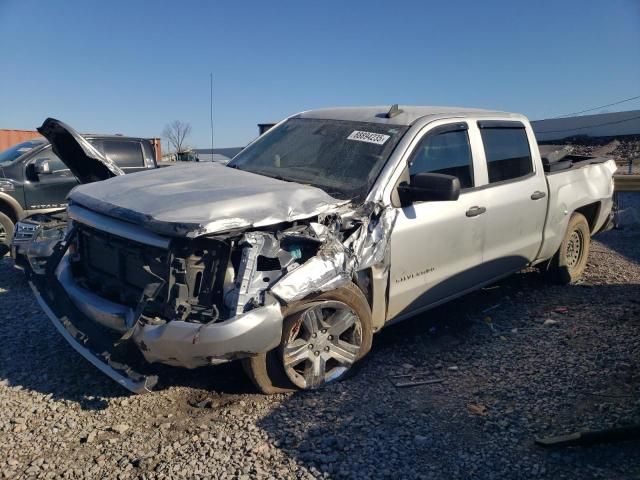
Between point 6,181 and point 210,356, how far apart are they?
19.9ft

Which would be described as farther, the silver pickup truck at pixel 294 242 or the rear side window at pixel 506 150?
the rear side window at pixel 506 150

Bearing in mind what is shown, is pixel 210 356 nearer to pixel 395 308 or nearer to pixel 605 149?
pixel 395 308

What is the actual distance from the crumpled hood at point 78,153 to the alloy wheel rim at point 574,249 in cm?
487

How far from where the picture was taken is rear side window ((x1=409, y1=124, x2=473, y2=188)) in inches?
167

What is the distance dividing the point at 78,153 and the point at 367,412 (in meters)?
3.47

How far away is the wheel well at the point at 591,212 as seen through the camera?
6.44 meters

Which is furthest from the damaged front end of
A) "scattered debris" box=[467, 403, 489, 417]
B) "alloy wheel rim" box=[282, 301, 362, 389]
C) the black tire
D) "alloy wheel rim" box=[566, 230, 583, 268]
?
the black tire

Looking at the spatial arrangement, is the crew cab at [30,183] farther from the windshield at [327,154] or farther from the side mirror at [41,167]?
the windshield at [327,154]

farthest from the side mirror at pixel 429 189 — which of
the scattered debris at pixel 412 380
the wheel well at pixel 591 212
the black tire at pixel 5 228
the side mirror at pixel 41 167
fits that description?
the black tire at pixel 5 228

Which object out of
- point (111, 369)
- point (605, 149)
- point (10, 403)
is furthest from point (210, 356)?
point (605, 149)

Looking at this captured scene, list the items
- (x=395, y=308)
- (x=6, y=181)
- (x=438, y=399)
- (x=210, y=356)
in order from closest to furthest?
(x=210, y=356)
(x=438, y=399)
(x=395, y=308)
(x=6, y=181)

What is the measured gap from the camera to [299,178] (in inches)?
168

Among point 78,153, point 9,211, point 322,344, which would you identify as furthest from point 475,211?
point 9,211

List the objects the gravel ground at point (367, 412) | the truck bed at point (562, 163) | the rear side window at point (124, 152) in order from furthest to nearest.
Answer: the rear side window at point (124, 152) < the truck bed at point (562, 163) < the gravel ground at point (367, 412)
